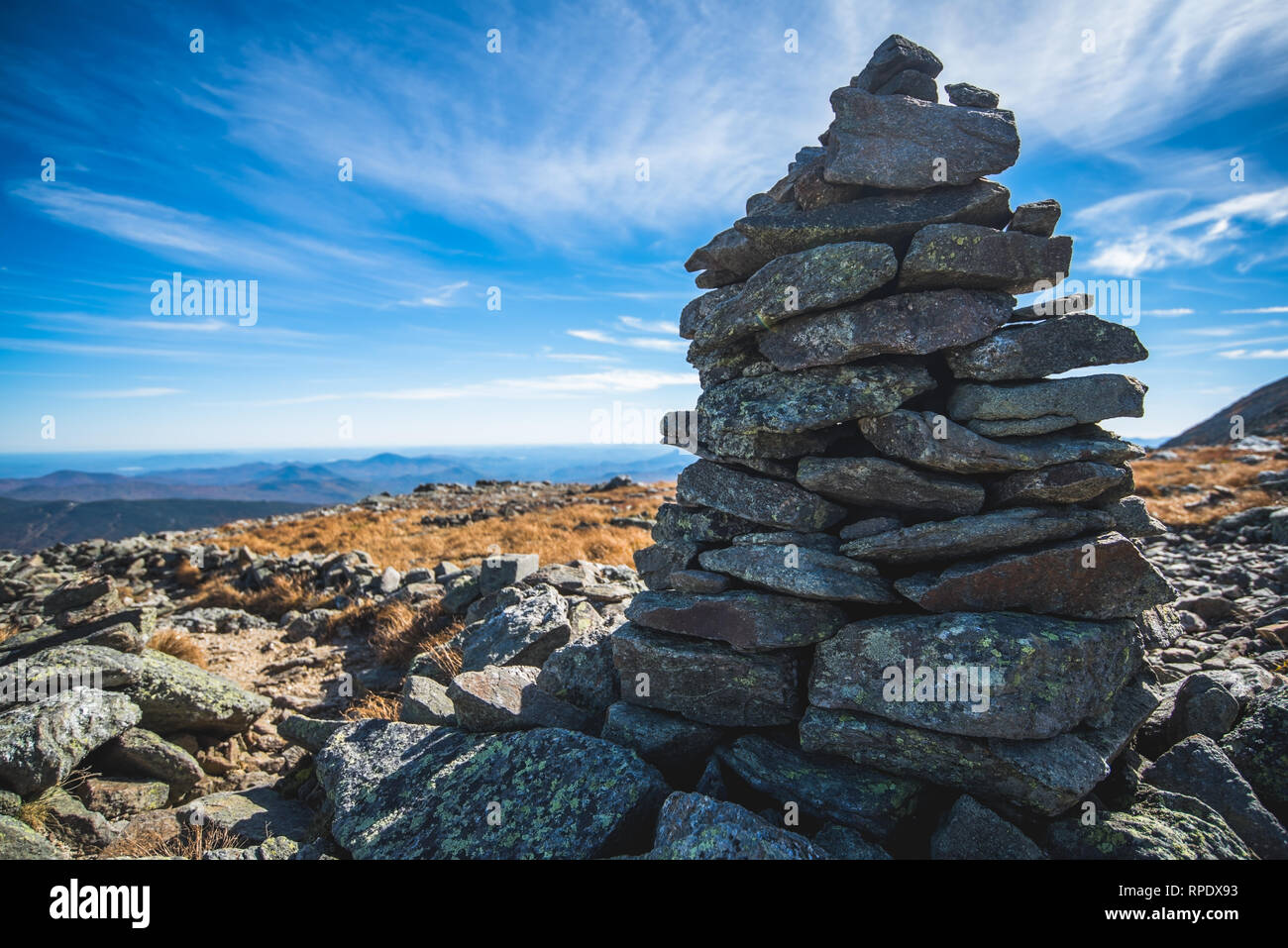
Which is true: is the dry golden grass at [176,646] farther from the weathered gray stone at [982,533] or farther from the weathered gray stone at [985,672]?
the weathered gray stone at [982,533]

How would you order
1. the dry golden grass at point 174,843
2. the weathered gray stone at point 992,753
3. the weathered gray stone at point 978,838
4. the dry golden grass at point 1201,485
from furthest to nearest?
the dry golden grass at point 1201,485 → the dry golden grass at point 174,843 → the weathered gray stone at point 992,753 → the weathered gray stone at point 978,838

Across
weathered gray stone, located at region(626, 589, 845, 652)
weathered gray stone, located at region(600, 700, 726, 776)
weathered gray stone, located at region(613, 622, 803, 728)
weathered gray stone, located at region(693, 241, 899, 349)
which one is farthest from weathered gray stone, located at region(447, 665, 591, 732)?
weathered gray stone, located at region(693, 241, 899, 349)

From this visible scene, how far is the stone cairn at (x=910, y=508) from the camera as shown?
5.98 metres

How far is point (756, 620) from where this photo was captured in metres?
7.04

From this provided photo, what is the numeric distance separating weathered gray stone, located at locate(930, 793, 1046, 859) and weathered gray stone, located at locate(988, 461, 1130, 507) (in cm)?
345

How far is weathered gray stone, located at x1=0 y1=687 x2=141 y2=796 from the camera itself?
23.7ft

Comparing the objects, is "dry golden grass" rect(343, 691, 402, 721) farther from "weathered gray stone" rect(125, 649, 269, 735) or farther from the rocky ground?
"weathered gray stone" rect(125, 649, 269, 735)

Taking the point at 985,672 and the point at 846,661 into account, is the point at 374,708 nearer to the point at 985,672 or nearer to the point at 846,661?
the point at 846,661

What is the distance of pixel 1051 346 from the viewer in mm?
6863

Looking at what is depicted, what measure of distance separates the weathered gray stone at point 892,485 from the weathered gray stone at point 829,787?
3.12 meters

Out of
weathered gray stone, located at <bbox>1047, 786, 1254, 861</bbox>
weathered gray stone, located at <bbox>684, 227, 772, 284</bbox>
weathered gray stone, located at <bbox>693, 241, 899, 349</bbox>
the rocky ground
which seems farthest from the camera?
weathered gray stone, located at <bbox>684, 227, 772, 284</bbox>

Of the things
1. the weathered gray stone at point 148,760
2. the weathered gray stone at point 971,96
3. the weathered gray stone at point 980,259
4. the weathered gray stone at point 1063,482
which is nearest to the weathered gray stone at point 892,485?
the weathered gray stone at point 1063,482

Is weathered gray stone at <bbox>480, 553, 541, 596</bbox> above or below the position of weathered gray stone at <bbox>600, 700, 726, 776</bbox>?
above
